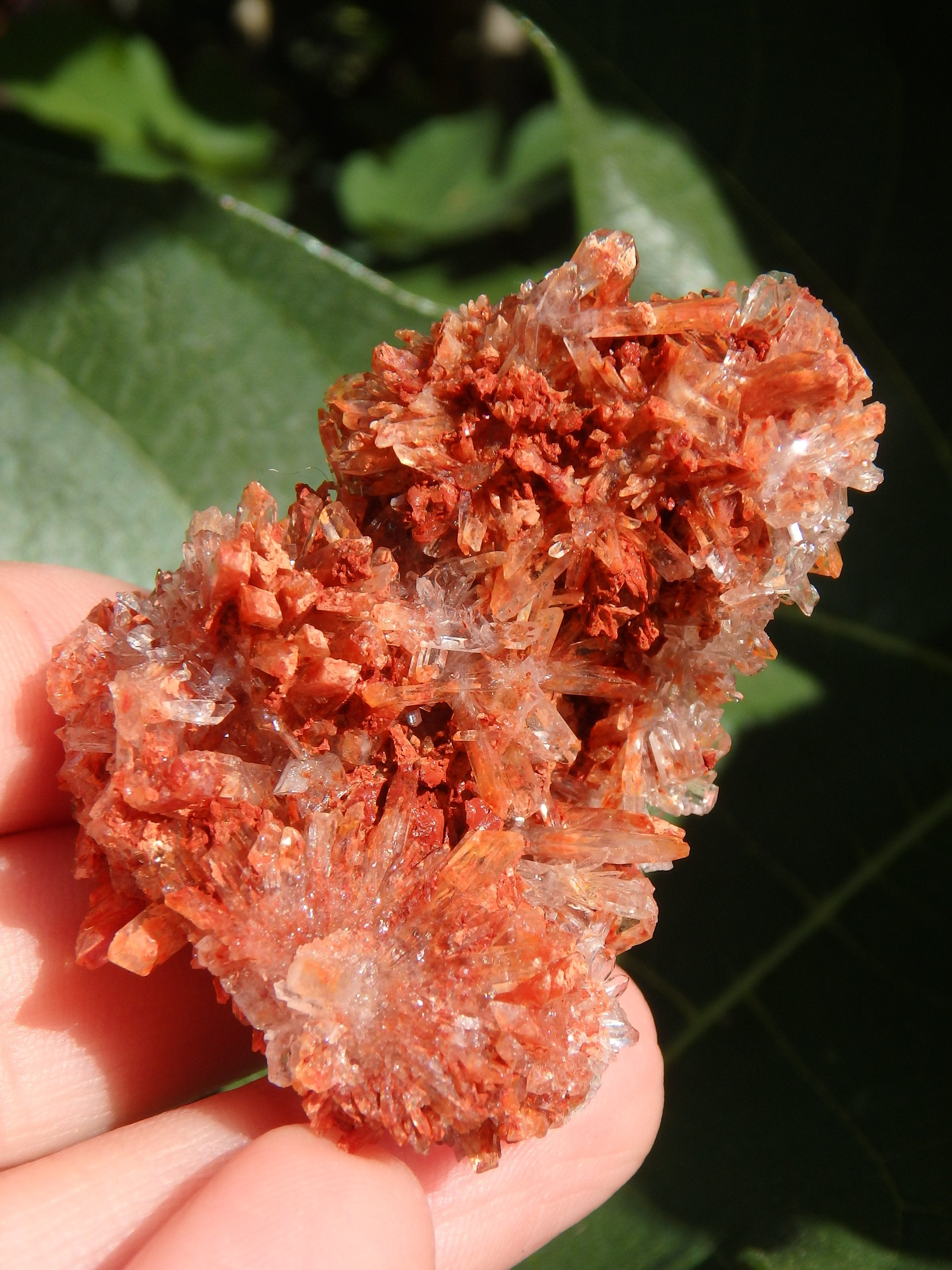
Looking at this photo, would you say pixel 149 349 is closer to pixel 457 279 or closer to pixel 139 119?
pixel 457 279

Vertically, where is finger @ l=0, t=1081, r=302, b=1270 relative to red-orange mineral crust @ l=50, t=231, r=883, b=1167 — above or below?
below

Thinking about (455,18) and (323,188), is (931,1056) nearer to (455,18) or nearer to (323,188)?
(323,188)

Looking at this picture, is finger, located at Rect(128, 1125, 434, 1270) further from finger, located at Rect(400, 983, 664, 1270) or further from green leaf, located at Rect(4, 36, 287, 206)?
green leaf, located at Rect(4, 36, 287, 206)

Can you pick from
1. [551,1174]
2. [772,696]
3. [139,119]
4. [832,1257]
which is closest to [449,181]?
[139,119]

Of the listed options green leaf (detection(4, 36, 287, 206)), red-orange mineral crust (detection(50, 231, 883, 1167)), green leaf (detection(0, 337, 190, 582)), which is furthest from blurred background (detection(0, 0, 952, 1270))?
green leaf (detection(4, 36, 287, 206))

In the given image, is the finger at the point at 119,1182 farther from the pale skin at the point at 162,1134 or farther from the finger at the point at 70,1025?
the finger at the point at 70,1025

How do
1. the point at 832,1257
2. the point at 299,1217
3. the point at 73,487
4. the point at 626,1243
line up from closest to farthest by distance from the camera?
the point at 299,1217, the point at 832,1257, the point at 626,1243, the point at 73,487

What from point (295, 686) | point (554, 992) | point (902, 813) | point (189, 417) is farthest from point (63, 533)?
point (902, 813)
